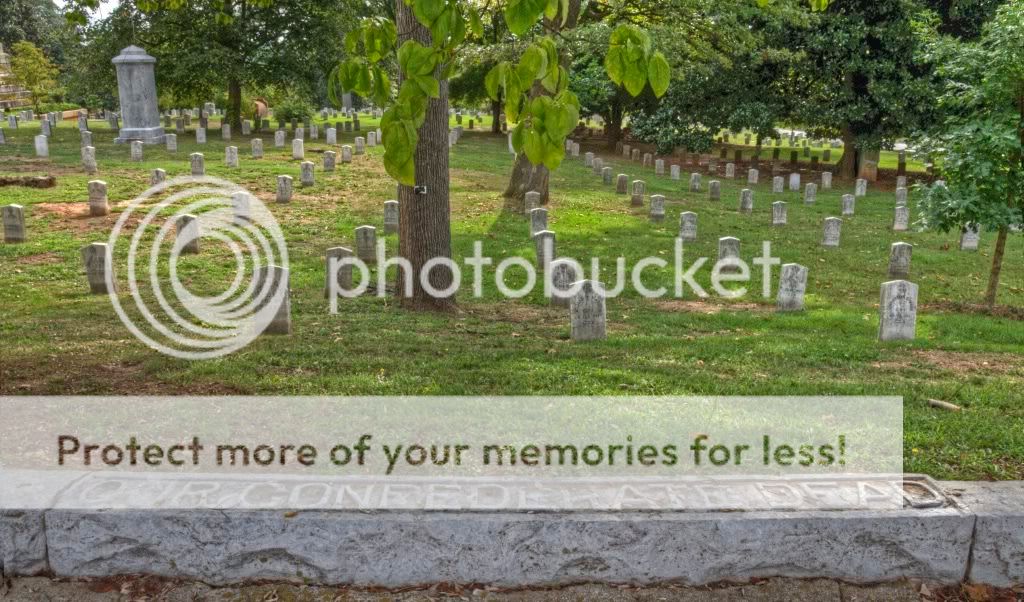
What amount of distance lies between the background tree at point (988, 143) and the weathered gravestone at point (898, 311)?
97.8 inches

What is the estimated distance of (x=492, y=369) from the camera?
6871 millimetres

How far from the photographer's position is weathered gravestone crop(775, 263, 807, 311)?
34.8 feet

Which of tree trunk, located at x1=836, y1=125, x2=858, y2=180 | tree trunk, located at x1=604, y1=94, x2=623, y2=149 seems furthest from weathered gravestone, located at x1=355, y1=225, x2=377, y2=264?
tree trunk, located at x1=604, y1=94, x2=623, y2=149

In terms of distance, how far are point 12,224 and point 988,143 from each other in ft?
48.8

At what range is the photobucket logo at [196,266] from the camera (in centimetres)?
806

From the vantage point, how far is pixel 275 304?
26.5 ft

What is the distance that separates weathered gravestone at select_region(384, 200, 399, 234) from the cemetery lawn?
34.4 inches

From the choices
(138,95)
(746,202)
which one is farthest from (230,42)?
(746,202)

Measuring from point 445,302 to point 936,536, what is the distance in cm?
636

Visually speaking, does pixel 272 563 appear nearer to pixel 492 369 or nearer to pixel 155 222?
pixel 492 369

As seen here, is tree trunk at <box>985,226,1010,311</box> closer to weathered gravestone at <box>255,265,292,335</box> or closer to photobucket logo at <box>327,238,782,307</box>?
photobucket logo at <box>327,238,782,307</box>

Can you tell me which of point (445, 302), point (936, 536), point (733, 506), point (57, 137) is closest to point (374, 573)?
point (733, 506)

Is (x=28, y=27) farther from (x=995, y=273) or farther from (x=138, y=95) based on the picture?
(x=995, y=273)

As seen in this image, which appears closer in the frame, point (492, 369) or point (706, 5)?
point (492, 369)
